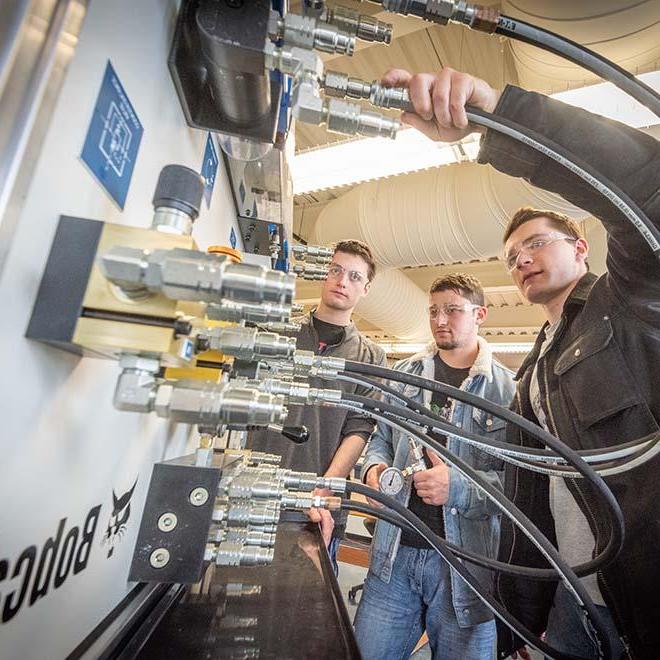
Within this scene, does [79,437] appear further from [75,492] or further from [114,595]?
[114,595]

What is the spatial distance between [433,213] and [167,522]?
1.71 metres

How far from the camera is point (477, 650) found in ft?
3.49

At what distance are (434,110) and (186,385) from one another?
15.1 inches

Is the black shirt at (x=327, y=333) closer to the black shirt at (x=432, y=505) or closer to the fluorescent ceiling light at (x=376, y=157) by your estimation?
the black shirt at (x=432, y=505)

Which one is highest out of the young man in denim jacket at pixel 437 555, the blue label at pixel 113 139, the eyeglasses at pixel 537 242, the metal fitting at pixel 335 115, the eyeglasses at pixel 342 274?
the eyeglasses at pixel 537 242

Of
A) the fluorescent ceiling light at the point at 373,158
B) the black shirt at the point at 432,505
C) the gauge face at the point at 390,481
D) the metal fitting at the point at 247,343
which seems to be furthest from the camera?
the fluorescent ceiling light at the point at 373,158

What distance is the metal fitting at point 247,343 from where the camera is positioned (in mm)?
314

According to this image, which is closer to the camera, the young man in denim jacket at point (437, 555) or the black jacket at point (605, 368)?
the black jacket at point (605, 368)

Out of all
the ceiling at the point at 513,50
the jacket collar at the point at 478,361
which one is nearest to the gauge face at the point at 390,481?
the jacket collar at the point at 478,361

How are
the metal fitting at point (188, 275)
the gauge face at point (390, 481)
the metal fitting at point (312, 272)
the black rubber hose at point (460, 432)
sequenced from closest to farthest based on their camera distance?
1. the metal fitting at point (188, 275)
2. the black rubber hose at point (460, 432)
3. the metal fitting at point (312, 272)
4. the gauge face at point (390, 481)

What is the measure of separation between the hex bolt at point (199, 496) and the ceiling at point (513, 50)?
0.72 metres

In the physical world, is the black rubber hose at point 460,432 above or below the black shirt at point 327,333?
below

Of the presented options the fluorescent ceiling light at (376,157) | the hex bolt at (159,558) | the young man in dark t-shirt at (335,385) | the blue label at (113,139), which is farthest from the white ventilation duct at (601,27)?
the hex bolt at (159,558)

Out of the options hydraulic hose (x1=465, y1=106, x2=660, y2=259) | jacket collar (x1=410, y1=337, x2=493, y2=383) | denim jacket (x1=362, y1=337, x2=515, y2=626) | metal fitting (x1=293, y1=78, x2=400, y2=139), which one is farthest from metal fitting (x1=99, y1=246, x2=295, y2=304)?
jacket collar (x1=410, y1=337, x2=493, y2=383)
